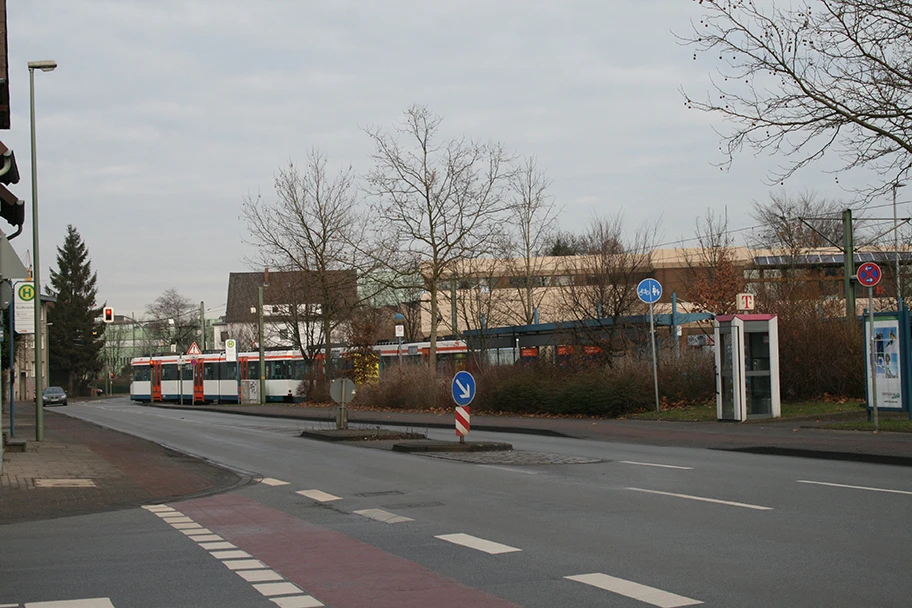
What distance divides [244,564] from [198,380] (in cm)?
5248

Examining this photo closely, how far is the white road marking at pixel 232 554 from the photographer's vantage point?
8.10 meters

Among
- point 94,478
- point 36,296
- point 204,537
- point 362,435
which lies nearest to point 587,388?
point 362,435

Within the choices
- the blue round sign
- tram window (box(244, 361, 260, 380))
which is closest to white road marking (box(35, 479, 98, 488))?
the blue round sign

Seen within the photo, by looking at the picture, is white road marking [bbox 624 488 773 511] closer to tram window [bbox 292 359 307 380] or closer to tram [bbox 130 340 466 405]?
tram [bbox 130 340 466 405]

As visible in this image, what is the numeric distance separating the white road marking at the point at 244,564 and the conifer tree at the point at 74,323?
3703 inches

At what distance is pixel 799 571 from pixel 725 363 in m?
16.2

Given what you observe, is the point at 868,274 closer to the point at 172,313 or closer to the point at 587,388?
the point at 587,388

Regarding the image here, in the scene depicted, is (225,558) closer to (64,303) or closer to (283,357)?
(283,357)

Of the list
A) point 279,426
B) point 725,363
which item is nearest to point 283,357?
point 279,426

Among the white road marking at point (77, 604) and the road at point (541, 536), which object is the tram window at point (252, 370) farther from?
the white road marking at point (77, 604)

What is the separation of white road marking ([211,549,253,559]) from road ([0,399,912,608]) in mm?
28

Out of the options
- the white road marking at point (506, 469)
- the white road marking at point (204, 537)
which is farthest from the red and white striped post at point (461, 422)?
the white road marking at point (204, 537)

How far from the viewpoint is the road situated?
6.55 meters

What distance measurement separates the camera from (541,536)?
8.72 meters
